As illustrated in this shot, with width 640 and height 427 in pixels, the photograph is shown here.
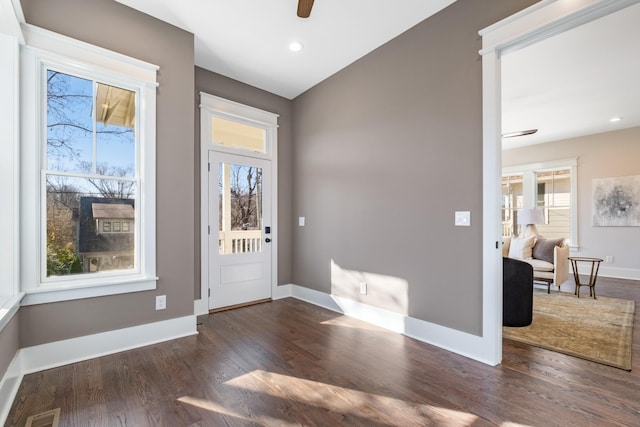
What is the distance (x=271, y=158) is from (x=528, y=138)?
19.0ft

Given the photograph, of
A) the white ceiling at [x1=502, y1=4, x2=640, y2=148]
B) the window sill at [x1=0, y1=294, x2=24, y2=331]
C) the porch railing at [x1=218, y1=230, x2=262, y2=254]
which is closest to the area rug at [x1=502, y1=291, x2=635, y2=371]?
the white ceiling at [x1=502, y1=4, x2=640, y2=148]

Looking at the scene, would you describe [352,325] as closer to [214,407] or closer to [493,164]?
[214,407]

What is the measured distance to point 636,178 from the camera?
5.55 m

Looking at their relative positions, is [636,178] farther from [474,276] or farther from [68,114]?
[68,114]

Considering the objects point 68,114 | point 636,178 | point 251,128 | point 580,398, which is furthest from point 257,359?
point 636,178

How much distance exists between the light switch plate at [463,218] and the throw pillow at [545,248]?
3.50m

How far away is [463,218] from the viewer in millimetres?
2508

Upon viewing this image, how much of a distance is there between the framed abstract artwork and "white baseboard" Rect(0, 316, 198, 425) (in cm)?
781

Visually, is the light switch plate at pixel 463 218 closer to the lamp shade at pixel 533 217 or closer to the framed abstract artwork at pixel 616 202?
the lamp shade at pixel 533 217

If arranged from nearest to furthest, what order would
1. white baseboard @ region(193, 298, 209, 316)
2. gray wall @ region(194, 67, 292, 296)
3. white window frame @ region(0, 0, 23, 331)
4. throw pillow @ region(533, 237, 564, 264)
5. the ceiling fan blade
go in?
white window frame @ region(0, 0, 23, 331) → the ceiling fan blade → white baseboard @ region(193, 298, 209, 316) → gray wall @ region(194, 67, 292, 296) → throw pillow @ region(533, 237, 564, 264)

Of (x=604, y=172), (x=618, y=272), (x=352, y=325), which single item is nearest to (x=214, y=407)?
(x=352, y=325)

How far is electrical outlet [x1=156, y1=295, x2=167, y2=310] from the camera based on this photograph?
2.74 m

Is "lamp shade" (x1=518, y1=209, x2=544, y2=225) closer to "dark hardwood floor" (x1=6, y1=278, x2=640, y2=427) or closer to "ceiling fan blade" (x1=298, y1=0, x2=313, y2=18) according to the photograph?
"dark hardwood floor" (x1=6, y1=278, x2=640, y2=427)

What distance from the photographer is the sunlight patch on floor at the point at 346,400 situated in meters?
1.67
